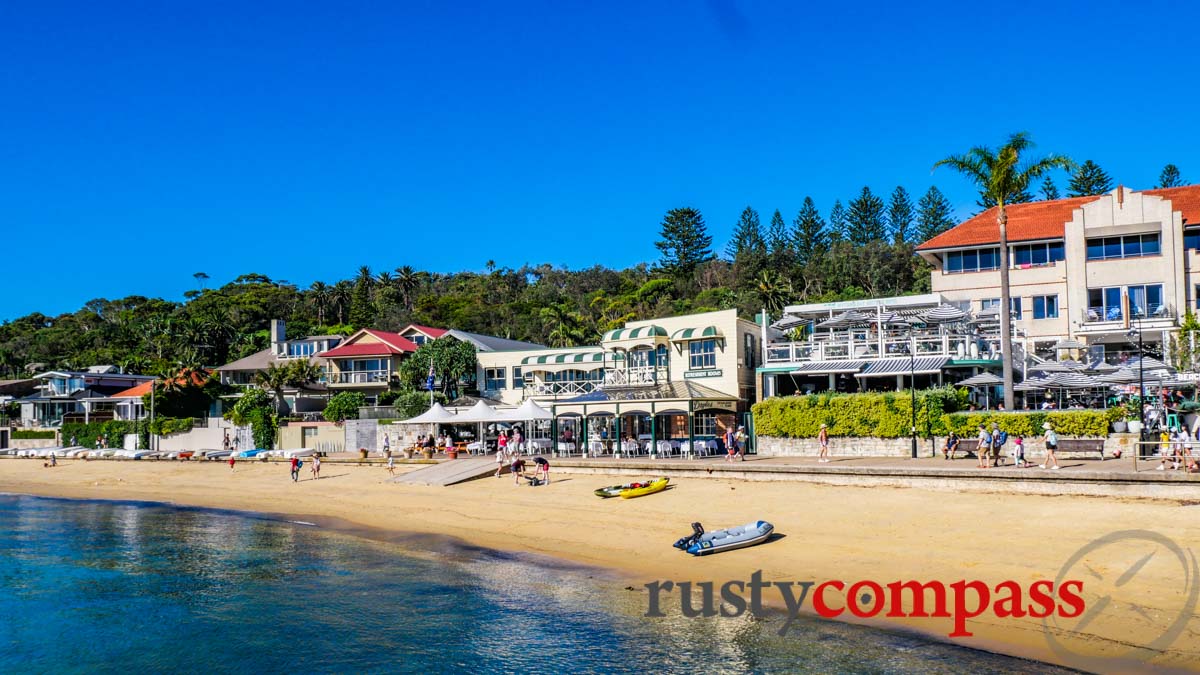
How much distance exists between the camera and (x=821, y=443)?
107ft

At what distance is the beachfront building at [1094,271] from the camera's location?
134 feet

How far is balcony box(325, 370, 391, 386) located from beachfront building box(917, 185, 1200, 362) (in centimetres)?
3360

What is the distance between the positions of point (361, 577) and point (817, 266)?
8270 cm

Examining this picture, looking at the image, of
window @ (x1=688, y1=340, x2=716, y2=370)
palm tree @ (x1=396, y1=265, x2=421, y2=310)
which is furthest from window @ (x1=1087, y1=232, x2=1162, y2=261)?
palm tree @ (x1=396, y1=265, x2=421, y2=310)

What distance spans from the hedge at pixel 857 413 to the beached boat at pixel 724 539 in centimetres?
1191

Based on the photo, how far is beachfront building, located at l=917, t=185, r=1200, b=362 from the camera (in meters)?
40.8

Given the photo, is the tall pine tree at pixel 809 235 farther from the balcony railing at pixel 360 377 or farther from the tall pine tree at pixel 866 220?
the balcony railing at pixel 360 377

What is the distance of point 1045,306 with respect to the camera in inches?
1708

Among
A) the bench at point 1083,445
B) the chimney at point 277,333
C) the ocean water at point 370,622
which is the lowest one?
the ocean water at point 370,622

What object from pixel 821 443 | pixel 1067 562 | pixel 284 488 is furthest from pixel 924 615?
pixel 284 488

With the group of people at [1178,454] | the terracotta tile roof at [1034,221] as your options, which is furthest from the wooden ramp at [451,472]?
the terracotta tile roof at [1034,221]

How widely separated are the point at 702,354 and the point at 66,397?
5592cm

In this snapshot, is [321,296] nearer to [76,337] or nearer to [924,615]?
[76,337]

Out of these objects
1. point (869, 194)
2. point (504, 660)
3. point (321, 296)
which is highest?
point (869, 194)
